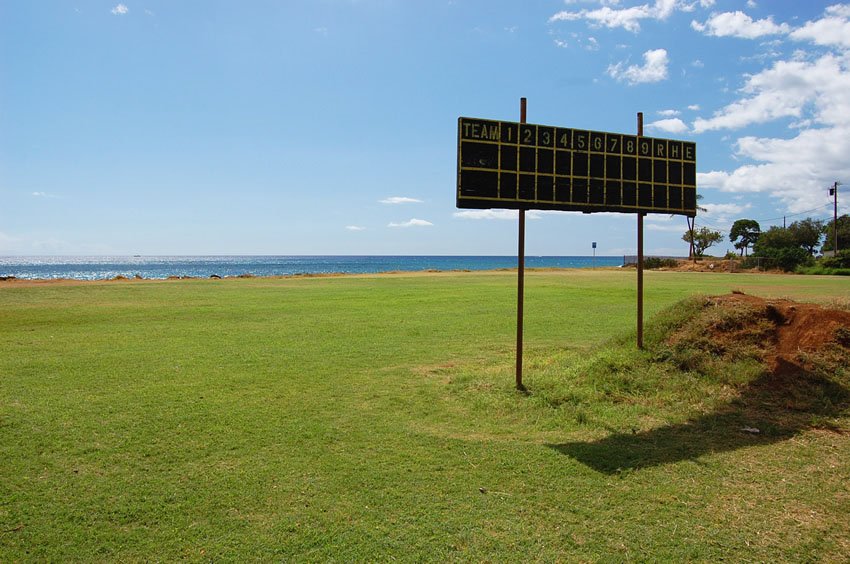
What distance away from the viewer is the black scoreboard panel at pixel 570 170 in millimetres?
7617

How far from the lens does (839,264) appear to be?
46.6 metres

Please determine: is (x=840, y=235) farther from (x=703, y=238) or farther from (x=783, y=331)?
(x=783, y=331)

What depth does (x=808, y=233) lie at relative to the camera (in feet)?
263

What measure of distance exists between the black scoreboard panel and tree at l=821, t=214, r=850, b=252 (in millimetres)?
79964

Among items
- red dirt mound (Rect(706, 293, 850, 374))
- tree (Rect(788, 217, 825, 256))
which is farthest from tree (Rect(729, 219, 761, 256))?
red dirt mound (Rect(706, 293, 850, 374))

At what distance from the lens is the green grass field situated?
394 cm

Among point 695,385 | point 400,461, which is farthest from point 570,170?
point 400,461

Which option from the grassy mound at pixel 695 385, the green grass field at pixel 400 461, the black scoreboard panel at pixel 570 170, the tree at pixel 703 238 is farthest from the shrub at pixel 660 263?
the black scoreboard panel at pixel 570 170

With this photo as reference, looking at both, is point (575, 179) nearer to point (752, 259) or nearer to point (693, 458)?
point (693, 458)

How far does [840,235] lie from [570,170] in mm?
84181

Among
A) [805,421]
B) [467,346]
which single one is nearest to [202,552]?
[805,421]

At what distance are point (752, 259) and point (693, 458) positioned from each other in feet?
183

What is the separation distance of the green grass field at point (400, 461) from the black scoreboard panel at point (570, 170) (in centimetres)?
251

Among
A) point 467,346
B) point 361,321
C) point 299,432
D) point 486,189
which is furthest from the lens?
point 361,321
